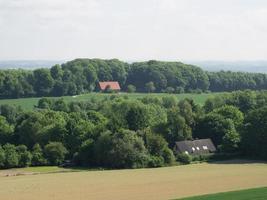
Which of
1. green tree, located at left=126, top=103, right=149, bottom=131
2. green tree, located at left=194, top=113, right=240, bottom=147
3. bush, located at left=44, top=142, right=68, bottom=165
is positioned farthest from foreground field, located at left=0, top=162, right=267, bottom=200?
green tree, located at left=126, top=103, right=149, bottom=131

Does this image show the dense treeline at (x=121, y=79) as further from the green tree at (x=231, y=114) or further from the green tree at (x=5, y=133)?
the green tree at (x=231, y=114)

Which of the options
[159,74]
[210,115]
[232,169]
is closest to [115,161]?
[232,169]

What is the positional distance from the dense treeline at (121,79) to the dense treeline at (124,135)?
1705 inches

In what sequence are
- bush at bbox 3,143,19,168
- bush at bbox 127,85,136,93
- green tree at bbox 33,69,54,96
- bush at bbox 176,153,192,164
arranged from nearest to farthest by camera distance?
1. bush at bbox 3,143,19,168
2. bush at bbox 176,153,192,164
3. green tree at bbox 33,69,54,96
4. bush at bbox 127,85,136,93

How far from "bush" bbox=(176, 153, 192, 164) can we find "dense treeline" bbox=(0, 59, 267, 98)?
62.6 m

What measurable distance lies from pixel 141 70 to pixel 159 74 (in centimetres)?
753

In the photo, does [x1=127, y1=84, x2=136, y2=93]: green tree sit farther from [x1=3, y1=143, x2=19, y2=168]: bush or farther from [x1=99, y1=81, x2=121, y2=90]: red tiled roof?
[x1=3, y1=143, x2=19, y2=168]: bush

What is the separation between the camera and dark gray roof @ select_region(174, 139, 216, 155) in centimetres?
7144

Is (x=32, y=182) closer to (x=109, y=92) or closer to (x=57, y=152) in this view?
(x=57, y=152)

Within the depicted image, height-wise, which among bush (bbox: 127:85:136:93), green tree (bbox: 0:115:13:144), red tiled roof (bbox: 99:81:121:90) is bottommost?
bush (bbox: 127:85:136:93)

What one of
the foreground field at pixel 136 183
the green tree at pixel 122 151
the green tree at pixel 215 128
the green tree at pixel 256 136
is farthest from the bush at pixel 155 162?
the green tree at pixel 256 136

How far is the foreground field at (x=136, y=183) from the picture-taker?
148ft

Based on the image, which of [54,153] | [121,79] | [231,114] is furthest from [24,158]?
[121,79]

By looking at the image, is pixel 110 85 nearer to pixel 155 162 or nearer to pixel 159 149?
pixel 159 149
